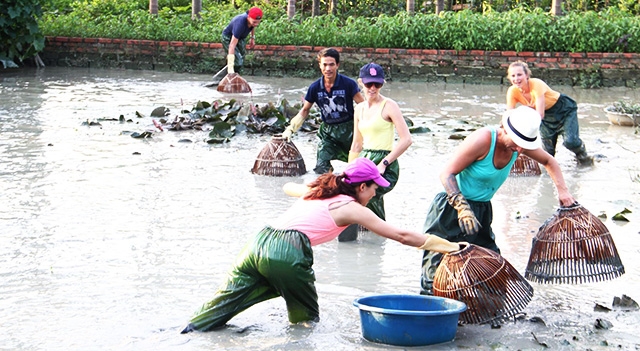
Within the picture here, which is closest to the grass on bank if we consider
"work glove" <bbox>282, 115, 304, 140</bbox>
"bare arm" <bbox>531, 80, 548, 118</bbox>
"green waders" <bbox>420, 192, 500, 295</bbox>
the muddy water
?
the muddy water

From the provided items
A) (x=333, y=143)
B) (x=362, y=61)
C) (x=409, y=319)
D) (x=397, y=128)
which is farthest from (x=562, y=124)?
(x=362, y=61)

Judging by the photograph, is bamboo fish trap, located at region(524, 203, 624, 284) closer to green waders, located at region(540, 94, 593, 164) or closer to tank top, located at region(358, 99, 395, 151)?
tank top, located at region(358, 99, 395, 151)

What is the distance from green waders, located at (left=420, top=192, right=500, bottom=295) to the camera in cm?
581

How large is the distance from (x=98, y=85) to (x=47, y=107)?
3111 mm

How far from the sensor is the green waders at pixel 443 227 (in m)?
5.81

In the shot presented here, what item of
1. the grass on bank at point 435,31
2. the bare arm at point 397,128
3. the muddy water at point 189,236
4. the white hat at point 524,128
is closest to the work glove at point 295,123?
the muddy water at point 189,236

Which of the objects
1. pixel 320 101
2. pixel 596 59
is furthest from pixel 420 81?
pixel 320 101

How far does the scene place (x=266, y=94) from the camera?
670 inches

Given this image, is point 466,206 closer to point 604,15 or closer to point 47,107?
point 47,107

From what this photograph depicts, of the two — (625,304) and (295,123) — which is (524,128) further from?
(295,123)

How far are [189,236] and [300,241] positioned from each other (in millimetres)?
2618

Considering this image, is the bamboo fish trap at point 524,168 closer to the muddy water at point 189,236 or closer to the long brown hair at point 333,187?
the muddy water at point 189,236

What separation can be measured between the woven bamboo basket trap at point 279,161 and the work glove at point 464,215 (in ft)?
15.3

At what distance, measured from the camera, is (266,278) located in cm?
531
